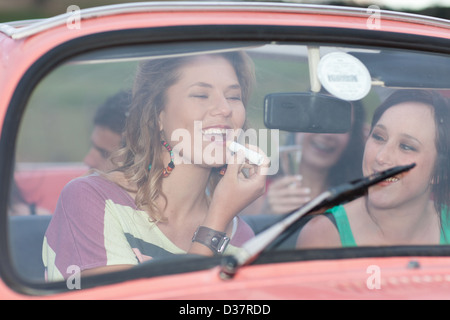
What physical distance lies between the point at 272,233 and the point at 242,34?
60 cm

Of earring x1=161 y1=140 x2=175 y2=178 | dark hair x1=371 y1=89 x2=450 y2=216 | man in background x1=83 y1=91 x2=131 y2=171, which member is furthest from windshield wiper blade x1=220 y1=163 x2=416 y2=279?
man in background x1=83 y1=91 x2=131 y2=171

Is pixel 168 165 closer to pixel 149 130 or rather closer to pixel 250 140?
pixel 149 130

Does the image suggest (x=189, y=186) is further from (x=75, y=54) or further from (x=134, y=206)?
(x=75, y=54)

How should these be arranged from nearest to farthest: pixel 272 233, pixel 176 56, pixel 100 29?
pixel 272 233 < pixel 100 29 < pixel 176 56

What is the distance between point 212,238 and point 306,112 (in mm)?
472

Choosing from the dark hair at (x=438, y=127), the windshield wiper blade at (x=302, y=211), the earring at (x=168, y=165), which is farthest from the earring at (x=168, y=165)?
the dark hair at (x=438, y=127)

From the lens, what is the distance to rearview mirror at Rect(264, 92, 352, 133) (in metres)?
1.73

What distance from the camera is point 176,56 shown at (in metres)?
1.70

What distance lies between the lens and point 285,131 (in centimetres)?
177

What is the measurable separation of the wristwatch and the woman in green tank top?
255mm

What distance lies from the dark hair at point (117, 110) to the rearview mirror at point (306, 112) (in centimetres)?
45

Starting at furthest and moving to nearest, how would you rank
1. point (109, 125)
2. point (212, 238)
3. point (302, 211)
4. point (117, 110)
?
point (109, 125) < point (117, 110) < point (212, 238) < point (302, 211)

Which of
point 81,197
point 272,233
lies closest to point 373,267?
point 272,233

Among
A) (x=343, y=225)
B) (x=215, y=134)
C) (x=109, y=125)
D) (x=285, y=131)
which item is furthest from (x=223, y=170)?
(x=109, y=125)
